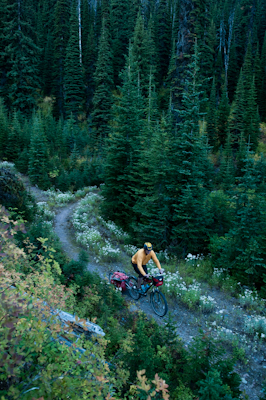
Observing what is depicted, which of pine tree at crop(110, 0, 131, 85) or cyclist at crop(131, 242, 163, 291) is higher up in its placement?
pine tree at crop(110, 0, 131, 85)

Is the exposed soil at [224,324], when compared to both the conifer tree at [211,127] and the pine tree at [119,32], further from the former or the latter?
the pine tree at [119,32]

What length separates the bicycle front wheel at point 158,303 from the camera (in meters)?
7.97

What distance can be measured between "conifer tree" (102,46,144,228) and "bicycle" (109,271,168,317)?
651 centimetres

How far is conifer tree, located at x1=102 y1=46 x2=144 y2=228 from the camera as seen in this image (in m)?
15.7

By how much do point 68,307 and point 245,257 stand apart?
6029mm

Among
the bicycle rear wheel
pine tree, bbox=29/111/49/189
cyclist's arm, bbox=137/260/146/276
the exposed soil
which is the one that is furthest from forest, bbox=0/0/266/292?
cyclist's arm, bbox=137/260/146/276

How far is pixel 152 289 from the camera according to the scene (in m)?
8.38

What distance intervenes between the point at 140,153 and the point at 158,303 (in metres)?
9.43

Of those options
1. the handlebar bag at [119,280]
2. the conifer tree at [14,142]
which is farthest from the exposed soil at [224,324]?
the conifer tree at [14,142]

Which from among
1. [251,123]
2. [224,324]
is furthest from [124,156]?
[251,123]

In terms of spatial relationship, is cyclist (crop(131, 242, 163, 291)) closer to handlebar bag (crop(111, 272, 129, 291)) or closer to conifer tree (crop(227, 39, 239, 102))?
handlebar bag (crop(111, 272, 129, 291))

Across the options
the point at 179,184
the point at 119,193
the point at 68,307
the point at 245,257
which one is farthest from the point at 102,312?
the point at 119,193

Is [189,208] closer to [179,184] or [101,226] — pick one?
[179,184]

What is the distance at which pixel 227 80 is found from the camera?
50.6 m
